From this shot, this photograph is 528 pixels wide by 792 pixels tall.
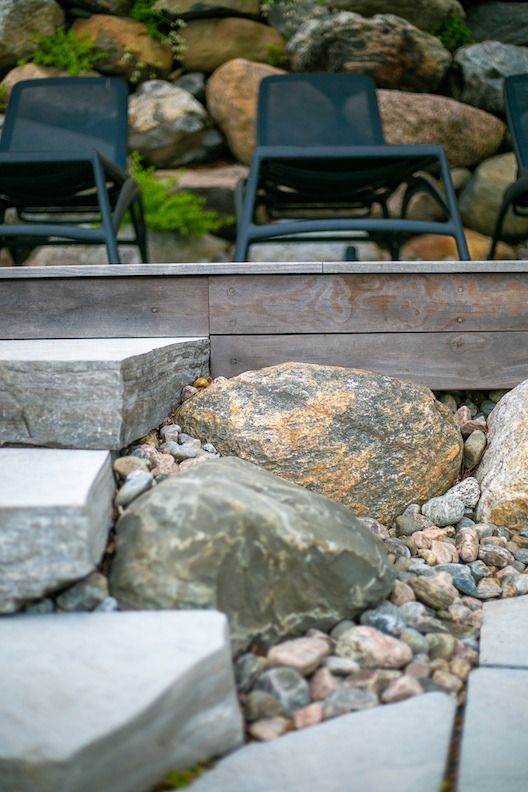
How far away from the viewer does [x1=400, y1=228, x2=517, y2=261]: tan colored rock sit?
13.7ft

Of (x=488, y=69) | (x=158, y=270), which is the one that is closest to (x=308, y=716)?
(x=158, y=270)

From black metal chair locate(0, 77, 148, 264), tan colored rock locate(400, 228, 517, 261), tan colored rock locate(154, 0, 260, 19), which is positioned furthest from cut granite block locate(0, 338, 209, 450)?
tan colored rock locate(154, 0, 260, 19)

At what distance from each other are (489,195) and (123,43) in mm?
2689

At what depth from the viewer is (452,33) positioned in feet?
15.1

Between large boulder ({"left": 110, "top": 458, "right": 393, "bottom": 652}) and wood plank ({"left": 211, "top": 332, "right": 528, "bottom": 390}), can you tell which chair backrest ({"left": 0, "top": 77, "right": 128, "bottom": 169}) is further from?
large boulder ({"left": 110, "top": 458, "right": 393, "bottom": 652})

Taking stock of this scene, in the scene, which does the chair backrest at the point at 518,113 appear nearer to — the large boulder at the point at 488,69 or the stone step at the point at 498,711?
the large boulder at the point at 488,69

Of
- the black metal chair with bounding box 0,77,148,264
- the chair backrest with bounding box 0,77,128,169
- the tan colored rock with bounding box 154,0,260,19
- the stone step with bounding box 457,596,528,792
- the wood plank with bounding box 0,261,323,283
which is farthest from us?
the tan colored rock with bounding box 154,0,260,19

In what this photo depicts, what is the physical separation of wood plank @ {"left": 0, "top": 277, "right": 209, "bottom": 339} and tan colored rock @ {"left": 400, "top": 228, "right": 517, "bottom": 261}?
104 inches

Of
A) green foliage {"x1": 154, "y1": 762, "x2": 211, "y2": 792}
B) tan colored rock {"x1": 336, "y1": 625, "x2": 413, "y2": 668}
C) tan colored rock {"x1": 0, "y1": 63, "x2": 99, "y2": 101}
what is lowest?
tan colored rock {"x1": 336, "y1": 625, "x2": 413, "y2": 668}

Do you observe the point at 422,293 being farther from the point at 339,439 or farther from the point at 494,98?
the point at 494,98

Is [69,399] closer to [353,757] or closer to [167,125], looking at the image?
[353,757]

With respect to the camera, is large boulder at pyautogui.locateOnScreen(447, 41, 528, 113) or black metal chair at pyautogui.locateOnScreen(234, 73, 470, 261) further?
large boulder at pyautogui.locateOnScreen(447, 41, 528, 113)

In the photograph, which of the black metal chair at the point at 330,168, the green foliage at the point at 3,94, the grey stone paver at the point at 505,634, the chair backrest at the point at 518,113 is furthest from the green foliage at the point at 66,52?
the grey stone paver at the point at 505,634

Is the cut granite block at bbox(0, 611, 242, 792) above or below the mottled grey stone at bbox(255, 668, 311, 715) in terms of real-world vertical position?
above
